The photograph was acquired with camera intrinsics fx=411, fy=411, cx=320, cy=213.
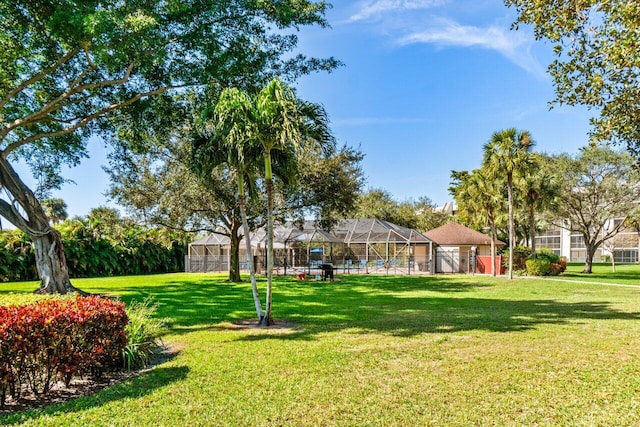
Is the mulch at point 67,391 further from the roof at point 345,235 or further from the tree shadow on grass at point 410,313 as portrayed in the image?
the roof at point 345,235

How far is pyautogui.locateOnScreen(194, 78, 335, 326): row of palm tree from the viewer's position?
8312 millimetres

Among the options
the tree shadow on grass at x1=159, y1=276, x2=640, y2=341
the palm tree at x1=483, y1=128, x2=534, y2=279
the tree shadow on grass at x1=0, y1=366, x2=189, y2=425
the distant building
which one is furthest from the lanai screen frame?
the distant building

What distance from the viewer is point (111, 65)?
8789 millimetres

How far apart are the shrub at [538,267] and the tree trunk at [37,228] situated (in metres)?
26.3

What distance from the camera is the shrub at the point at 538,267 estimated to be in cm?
2742

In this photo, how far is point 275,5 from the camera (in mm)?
10180

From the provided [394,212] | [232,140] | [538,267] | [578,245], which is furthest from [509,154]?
[578,245]

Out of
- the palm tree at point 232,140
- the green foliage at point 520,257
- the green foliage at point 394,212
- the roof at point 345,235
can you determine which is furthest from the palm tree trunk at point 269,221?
the green foliage at point 394,212

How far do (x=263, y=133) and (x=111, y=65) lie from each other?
3573 mm

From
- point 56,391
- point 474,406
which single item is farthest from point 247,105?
point 474,406

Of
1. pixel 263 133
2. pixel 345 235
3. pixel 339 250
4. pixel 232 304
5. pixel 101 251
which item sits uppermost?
pixel 263 133

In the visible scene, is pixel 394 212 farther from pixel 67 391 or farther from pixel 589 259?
pixel 67 391

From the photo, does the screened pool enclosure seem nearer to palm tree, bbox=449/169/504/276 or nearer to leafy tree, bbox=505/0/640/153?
palm tree, bbox=449/169/504/276

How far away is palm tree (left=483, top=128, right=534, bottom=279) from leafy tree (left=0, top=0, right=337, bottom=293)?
16.0 metres
